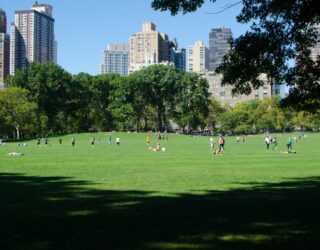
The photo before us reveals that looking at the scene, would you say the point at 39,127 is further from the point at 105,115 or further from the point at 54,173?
the point at 54,173

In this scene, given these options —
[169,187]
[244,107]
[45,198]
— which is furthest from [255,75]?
[244,107]

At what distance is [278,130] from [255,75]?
152422mm

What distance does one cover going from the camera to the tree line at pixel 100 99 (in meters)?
112

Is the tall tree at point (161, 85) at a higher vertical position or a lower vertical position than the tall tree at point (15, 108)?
higher

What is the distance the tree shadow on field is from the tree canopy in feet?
11.5

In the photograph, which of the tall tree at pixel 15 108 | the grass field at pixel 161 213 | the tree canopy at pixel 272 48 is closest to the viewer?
the grass field at pixel 161 213

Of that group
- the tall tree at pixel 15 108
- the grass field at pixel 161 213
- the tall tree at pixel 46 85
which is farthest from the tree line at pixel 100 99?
the grass field at pixel 161 213

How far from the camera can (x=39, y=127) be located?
113375 millimetres

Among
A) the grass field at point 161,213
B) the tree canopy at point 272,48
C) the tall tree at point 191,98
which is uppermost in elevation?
the tall tree at point 191,98

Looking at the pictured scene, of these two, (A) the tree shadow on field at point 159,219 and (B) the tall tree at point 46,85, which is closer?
(A) the tree shadow on field at point 159,219

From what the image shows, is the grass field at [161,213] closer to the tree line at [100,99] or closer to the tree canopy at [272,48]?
the tree canopy at [272,48]

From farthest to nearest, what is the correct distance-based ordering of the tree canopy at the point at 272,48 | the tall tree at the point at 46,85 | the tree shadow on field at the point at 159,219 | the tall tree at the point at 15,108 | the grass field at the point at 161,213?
1. the tall tree at the point at 46,85
2. the tall tree at the point at 15,108
3. the tree canopy at the point at 272,48
4. the grass field at the point at 161,213
5. the tree shadow on field at the point at 159,219

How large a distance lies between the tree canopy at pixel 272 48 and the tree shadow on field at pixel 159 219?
349 cm

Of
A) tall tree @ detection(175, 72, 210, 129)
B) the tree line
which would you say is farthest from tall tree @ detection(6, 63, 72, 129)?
tall tree @ detection(175, 72, 210, 129)
